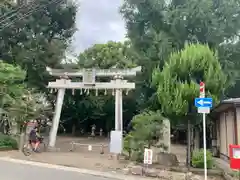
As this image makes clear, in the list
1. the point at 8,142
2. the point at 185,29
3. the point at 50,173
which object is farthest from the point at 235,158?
the point at 185,29

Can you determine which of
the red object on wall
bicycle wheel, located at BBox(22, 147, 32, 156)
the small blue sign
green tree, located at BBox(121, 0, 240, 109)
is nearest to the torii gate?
bicycle wheel, located at BBox(22, 147, 32, 156)

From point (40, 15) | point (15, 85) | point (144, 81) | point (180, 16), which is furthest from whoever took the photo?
point (40, 15)

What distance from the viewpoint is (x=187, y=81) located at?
11773 mm

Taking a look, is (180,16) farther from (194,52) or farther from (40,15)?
(40,15)

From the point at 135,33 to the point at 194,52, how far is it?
16.1 metres

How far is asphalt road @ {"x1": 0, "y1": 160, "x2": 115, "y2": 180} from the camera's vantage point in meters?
9.73

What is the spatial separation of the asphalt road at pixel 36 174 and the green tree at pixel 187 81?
3891 millimetres

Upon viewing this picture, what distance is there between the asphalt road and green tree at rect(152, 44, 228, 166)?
3.89 metres

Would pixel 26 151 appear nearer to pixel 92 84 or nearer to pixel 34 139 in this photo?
pixel 34 139

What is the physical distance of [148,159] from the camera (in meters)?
11.0

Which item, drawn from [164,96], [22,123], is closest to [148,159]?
[164,96]

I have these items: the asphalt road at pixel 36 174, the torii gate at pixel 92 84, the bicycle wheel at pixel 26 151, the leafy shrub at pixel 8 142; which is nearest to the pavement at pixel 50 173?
the asphalt road at pixel 36 174

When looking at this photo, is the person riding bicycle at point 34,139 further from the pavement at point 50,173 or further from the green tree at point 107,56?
the green tree at point 107,56

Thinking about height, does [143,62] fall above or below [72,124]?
above
